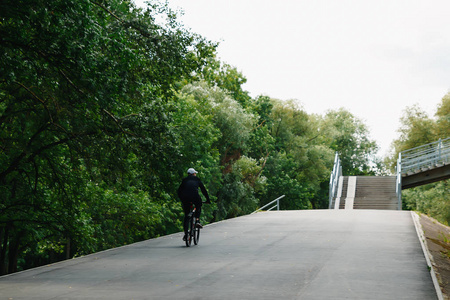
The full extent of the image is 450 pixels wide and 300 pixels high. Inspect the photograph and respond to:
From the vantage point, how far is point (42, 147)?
14570 millimetres

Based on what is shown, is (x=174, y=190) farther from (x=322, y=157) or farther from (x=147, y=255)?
(x=322, y=157)

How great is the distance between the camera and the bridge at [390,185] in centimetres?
3397

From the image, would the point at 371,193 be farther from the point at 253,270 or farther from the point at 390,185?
the point at 253,270

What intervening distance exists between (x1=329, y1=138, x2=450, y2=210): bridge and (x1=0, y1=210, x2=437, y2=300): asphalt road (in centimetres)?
1986

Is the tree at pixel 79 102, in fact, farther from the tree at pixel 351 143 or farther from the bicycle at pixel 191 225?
the tree at pixel 351 143

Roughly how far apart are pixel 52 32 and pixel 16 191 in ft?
32.9

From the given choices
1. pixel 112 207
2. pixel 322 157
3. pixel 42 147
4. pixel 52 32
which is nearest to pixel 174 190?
pixel 42 147

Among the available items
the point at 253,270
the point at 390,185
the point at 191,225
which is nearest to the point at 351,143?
the point at 390,185

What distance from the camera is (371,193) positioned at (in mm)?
35656

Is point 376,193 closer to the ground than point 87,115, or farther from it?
closer to the ground

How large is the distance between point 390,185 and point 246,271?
29.5 meters

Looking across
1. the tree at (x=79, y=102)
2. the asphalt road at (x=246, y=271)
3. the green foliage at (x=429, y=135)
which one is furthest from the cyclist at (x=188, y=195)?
→ the green foliage at (x=429, y=135)

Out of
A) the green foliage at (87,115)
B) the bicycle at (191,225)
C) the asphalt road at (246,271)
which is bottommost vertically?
the asphalt road at (246,271)

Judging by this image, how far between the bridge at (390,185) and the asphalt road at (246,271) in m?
19.9
